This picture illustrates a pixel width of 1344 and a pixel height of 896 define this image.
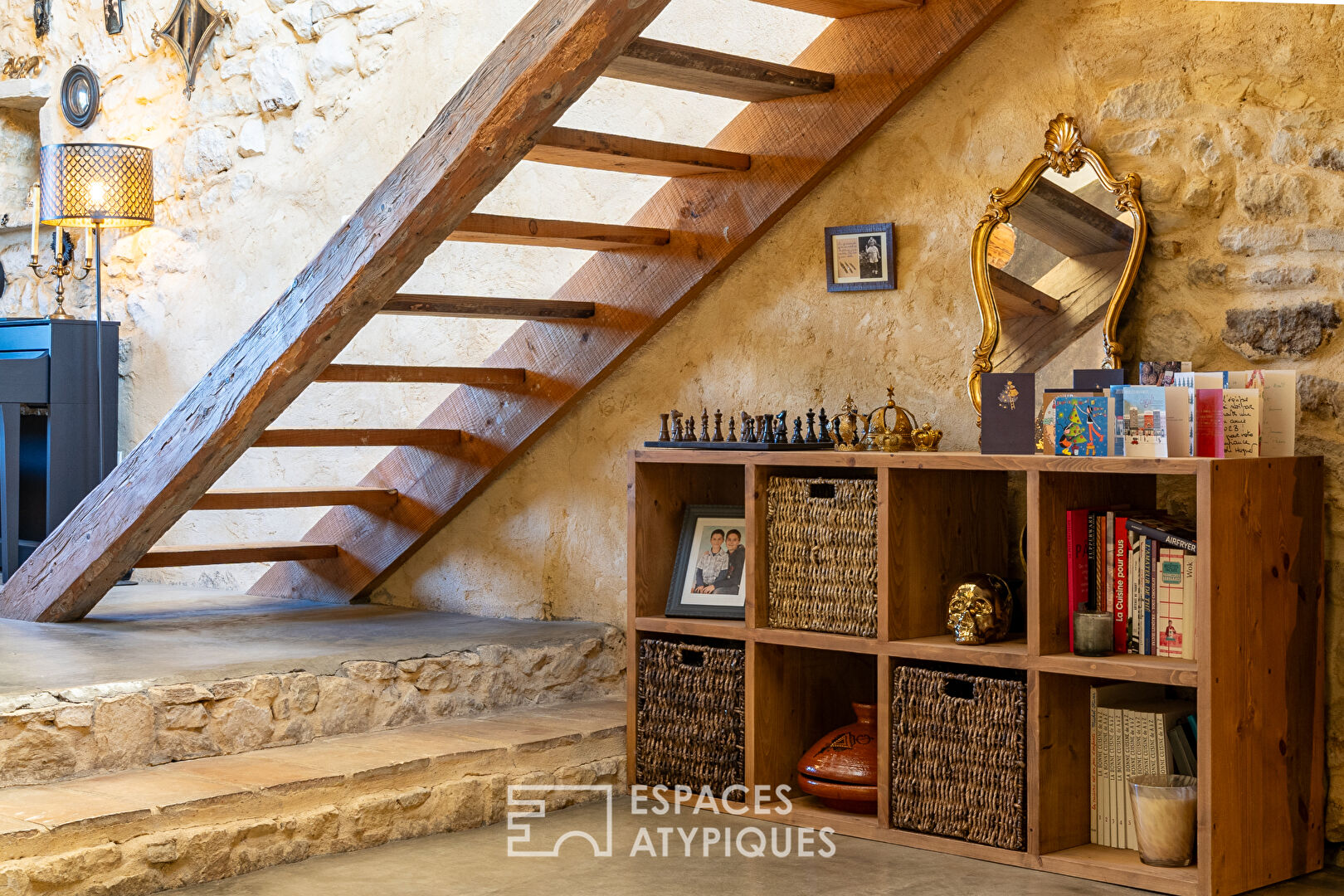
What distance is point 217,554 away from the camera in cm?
407

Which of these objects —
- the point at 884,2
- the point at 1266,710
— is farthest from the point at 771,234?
the point at 1266,710

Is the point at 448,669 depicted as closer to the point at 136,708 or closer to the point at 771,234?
the point at 136,708

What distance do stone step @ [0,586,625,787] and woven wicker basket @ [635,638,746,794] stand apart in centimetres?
41

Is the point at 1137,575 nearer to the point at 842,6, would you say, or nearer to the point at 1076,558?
the point at 1076,558

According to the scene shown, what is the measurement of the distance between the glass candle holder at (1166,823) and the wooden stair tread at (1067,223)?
1.20m

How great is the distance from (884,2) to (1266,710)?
182 centimetres

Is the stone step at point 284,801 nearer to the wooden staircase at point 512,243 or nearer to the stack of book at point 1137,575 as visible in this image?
the wooden staircase at point 512,243

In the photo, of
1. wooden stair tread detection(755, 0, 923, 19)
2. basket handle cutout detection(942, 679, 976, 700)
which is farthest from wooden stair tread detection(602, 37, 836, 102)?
basket handle cutout detection(942, 679, 976, 700)

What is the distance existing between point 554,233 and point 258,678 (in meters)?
1.30

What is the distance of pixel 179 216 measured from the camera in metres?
5.32

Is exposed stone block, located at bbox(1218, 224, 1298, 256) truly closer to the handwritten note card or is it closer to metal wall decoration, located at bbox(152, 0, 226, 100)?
the handwritten note card

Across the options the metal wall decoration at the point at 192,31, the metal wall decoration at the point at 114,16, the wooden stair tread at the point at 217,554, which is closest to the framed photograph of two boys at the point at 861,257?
the wooden stair tread at the point at 217,554

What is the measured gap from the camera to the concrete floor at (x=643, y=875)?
269 centimetres

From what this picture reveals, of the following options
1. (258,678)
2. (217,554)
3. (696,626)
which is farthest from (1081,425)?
(217,554)
